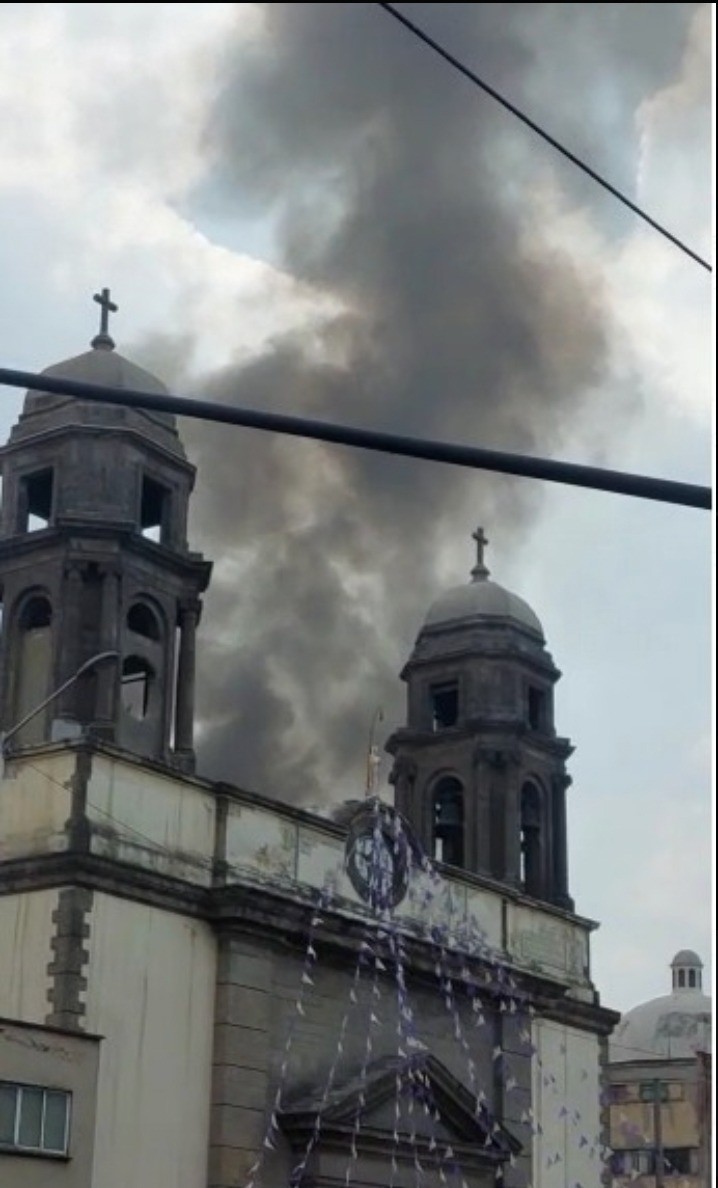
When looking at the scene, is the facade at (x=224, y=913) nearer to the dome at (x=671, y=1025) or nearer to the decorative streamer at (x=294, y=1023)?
the decorative streamer at (x=294, y=1023)

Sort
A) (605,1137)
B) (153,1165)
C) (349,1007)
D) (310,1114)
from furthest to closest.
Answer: (605,1137)
(349,1007)
(310,1114)
(153,1165)

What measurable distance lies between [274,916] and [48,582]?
6868mm

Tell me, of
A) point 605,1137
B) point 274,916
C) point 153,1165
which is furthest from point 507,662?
point 153,1165

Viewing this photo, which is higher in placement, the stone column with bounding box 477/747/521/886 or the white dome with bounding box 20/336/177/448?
the white dome with bounding box 20/336/177/448

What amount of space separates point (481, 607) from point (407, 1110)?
12502 millimetres

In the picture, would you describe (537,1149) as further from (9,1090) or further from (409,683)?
(9,1090)

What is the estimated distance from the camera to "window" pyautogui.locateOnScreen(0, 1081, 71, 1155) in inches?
953

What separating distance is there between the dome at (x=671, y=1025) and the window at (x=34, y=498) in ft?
149

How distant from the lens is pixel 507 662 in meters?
40.7

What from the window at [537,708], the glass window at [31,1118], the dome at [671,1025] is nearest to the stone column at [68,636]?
the glass window at [31,1118]

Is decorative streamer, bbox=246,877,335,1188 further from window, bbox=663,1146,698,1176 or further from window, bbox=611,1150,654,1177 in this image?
window, bbox=611,1150,654,1177

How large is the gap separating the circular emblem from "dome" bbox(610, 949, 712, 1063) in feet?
140

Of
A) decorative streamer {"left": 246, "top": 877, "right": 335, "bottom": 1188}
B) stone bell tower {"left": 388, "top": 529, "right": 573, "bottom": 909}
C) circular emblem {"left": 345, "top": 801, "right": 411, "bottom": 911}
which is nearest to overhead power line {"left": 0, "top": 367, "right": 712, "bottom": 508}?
decorative streamer {"left": 246, "top": 877, "right": 335, "bottom": 1188}

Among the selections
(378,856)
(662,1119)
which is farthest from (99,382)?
(662,1119)
